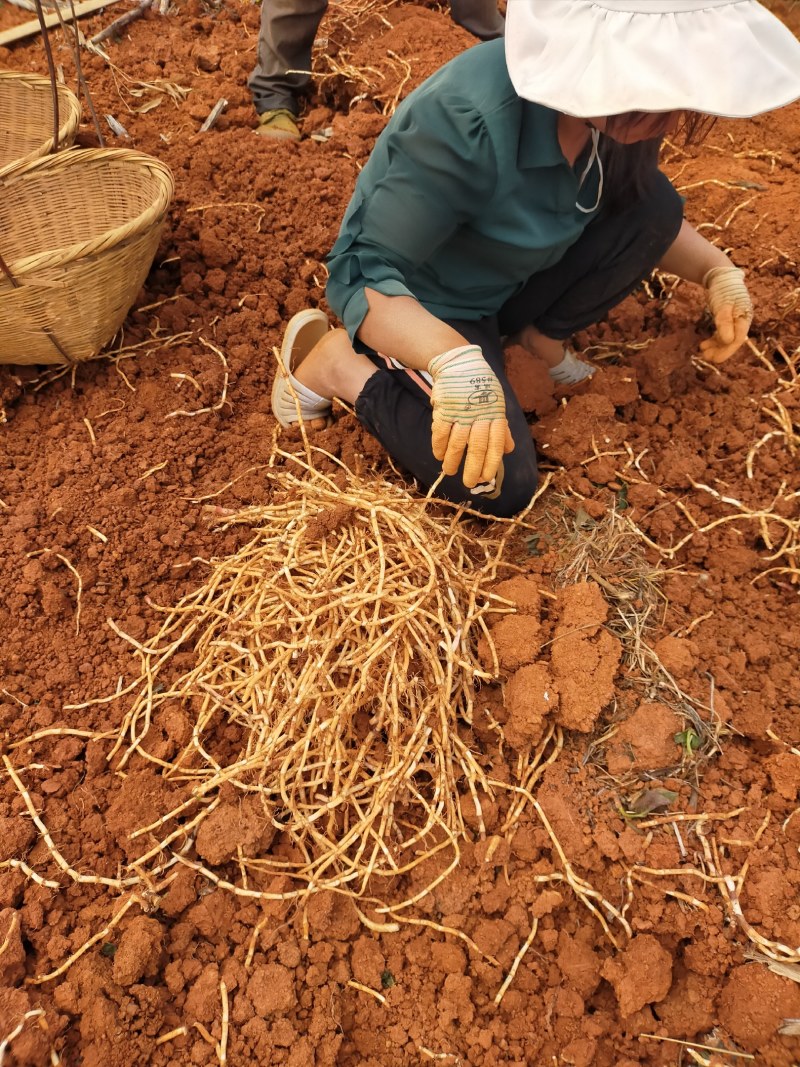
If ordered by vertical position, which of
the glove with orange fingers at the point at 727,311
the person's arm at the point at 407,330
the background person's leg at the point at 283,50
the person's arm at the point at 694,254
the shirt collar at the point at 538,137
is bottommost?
the glove with orange fingers at the point at 727,311

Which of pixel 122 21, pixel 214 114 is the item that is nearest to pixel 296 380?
pixel 214 114

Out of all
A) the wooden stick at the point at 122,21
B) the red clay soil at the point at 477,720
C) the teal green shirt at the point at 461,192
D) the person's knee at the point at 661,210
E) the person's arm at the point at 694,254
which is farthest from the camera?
the wooden stick at the point at 122,21

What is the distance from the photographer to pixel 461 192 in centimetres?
122

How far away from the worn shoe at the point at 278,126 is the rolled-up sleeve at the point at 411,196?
1131 mm

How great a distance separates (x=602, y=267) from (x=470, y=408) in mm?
622

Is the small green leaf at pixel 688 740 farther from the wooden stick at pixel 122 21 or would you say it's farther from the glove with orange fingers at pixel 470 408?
the wooden stick at pixel 122 21

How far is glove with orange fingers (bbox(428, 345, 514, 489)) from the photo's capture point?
1198mm

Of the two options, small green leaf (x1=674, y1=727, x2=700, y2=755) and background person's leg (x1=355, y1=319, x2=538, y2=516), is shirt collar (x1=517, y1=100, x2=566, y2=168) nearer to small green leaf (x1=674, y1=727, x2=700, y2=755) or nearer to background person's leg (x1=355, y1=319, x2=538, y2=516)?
background person's leg (x1=355, y1=319, x2=538, y2=516)

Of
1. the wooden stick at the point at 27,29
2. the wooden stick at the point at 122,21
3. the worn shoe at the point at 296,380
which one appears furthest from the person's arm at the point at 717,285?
the wooden stick at the point at 27,29

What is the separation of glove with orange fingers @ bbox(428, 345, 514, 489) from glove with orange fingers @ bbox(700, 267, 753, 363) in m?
0.67

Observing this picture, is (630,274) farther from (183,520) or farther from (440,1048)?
(440,1048)

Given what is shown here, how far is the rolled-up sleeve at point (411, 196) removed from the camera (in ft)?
3.87

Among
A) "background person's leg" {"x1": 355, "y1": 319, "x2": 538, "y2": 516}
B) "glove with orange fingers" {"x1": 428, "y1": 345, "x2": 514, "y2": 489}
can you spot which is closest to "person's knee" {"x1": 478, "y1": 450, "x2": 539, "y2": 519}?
"background person's leg" {"x1": 355, "y1": 319, "x2": 538, "y2": 516}

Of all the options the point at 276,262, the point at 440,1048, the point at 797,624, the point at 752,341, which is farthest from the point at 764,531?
the point at 276,262
